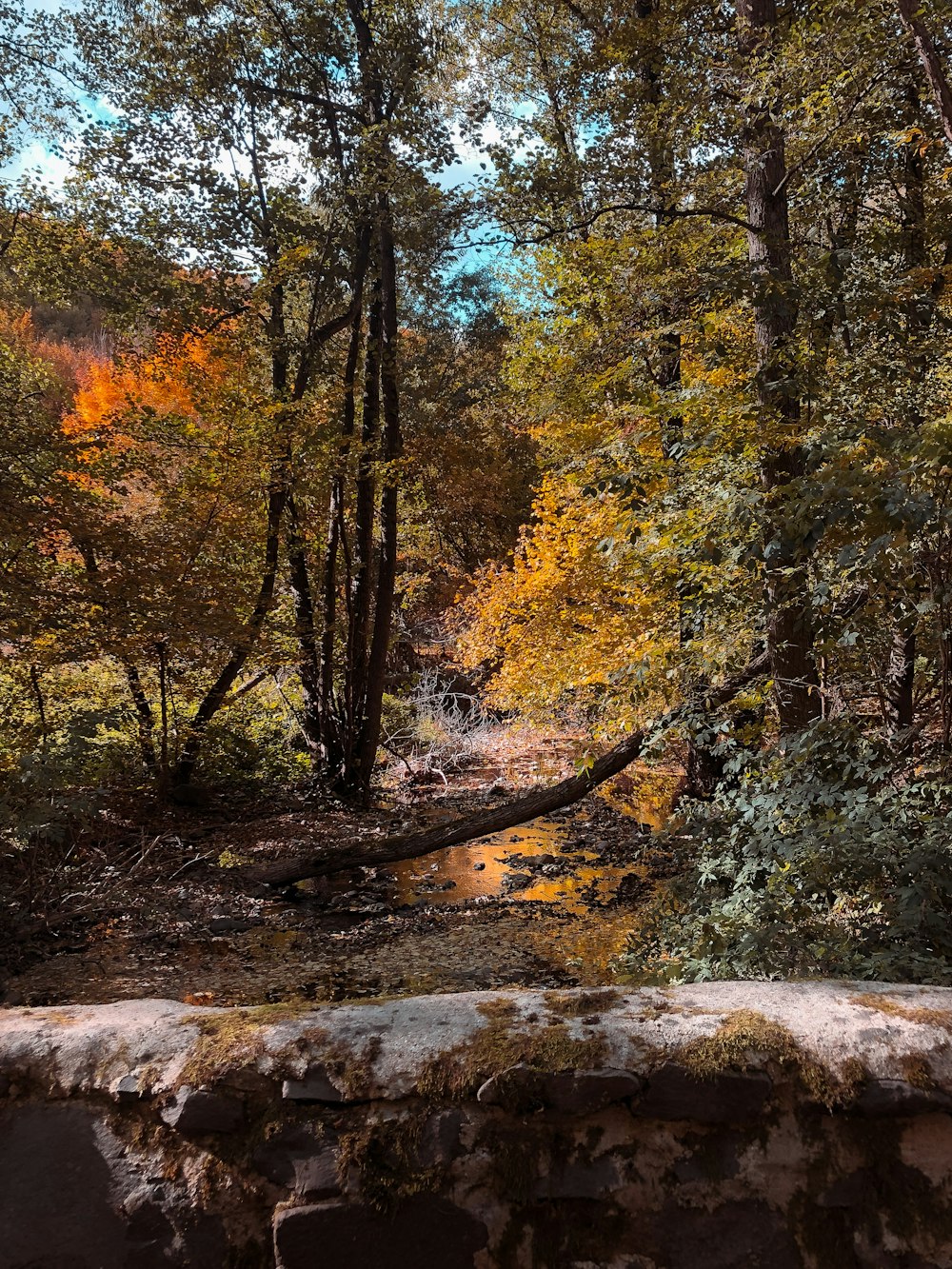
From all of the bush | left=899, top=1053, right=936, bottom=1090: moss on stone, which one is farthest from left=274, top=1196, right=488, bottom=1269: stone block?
the bush

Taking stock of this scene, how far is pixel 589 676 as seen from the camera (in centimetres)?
729

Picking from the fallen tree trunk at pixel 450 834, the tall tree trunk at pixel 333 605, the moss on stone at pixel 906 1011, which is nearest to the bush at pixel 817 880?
the moss on stone at pixel 906 1011

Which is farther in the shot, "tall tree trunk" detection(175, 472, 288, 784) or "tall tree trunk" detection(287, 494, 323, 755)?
"tall tree trunk" detection(287, 494, 323, 755)

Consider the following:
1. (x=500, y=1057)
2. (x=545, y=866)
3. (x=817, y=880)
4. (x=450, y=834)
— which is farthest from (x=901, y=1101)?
(x=545, y=866)

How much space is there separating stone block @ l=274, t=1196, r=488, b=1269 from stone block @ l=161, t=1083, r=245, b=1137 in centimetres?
21

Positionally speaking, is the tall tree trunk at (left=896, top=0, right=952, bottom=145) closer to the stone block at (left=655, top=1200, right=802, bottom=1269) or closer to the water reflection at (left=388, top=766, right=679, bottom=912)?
the stone block at (left=655, top=1200, right=802, bottom=1269)

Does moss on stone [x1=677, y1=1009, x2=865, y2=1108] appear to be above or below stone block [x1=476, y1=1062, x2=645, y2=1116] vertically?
above

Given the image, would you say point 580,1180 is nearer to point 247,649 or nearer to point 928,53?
point 928,53

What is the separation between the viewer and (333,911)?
630 centimetres

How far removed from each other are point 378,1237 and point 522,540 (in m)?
9.42

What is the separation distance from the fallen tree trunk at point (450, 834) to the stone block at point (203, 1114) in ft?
17.1

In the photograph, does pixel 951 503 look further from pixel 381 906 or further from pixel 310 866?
pixel 310 866

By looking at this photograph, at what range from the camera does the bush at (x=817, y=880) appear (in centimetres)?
254

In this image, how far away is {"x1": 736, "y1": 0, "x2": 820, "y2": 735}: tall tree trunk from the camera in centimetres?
378
